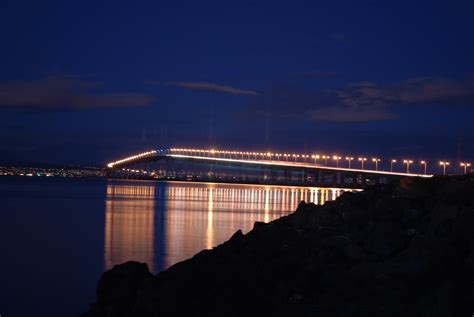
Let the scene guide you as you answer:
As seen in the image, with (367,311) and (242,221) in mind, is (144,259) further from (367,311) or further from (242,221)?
(242,221)

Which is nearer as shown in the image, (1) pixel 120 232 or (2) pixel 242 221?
(1) pixel 120 232

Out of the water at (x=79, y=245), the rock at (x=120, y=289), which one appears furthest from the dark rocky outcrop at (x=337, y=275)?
the water at (x=79, y=245)

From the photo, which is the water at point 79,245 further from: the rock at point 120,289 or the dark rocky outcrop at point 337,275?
the dark rocky outcrop at point 337,275

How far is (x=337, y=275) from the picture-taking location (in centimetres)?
859

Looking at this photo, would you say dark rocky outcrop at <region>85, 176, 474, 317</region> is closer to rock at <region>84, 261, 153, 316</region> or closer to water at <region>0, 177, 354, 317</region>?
rock at <region>84, 261, 153, 316</region>

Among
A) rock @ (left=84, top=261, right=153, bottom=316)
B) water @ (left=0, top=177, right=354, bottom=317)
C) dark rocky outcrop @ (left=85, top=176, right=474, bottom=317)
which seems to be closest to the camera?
dark rocky outcrop @ (left=85, top=176, right=474, bottom=317)

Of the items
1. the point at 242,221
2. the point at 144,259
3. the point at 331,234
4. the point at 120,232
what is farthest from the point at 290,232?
the point at 242,221

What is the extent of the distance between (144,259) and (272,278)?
33.1 ft

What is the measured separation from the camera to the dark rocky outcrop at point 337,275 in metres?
7.80

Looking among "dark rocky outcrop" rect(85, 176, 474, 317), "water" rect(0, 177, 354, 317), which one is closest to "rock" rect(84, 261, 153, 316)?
"dark rocky outcrop" rect(85, 176, 474, 317)

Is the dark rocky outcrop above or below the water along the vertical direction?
above

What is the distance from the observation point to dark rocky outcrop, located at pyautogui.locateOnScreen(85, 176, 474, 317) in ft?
25.6

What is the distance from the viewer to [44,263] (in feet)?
58.7

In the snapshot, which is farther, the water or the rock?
the water
